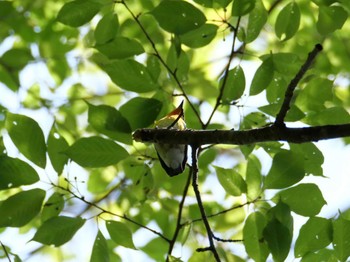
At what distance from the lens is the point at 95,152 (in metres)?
2.10

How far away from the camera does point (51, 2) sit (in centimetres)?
393

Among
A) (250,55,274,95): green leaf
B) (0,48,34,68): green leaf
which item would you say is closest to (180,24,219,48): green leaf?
(250,55,274,95): green leaf

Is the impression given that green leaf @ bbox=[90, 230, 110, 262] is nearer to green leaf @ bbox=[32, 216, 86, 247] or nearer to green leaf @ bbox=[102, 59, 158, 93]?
green leaf @ bbox=[32, 216, 86, 247]

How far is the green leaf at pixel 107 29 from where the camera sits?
7.56ft

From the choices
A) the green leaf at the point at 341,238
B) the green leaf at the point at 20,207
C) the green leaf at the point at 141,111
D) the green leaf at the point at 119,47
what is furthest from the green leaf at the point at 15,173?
the green leaf at the point at 341,238

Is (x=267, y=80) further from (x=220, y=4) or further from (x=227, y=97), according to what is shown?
(x=220, y=4)

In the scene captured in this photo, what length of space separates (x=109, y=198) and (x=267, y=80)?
1.63m

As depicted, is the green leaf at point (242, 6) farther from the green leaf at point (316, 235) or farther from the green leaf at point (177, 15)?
the green leaf at point (316, 235)

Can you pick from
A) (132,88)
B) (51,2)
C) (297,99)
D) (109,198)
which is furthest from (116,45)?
(51,2)

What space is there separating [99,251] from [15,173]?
46 centimetres

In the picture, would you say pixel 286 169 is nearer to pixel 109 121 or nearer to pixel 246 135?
pixel 246 135

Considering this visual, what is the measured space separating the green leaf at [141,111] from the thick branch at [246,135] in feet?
1.20

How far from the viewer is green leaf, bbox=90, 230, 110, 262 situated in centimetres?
213

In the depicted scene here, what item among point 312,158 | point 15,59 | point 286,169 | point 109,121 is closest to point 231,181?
point 286,169
